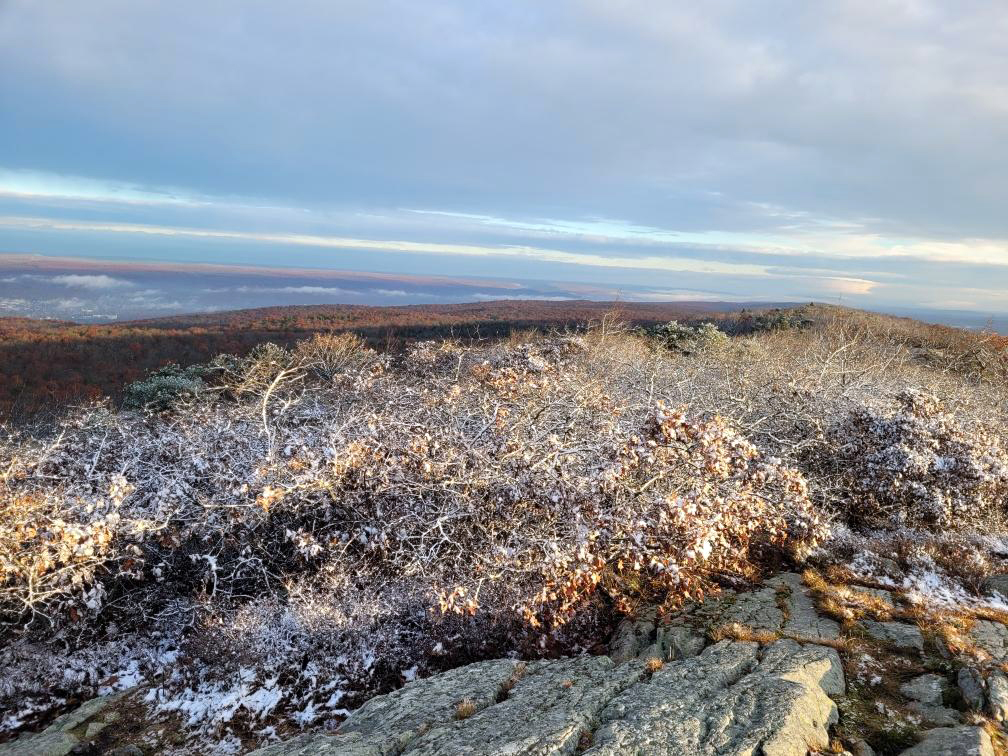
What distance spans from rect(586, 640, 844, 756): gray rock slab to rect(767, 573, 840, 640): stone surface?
0.51m

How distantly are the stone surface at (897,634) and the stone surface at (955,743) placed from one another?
157cm

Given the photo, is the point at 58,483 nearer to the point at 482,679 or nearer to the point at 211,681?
the point at 211,681

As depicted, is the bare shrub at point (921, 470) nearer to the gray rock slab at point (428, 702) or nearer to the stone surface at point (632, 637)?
the stone surface at point (632, 637)

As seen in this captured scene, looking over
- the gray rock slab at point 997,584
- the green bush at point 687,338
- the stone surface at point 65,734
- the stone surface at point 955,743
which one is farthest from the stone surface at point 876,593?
the green bush at point 687,338

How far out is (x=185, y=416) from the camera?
10.8 metres

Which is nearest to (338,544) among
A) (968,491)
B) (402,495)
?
(402,495)

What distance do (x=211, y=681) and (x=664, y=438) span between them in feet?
20.5

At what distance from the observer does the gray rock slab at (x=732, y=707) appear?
392 cm

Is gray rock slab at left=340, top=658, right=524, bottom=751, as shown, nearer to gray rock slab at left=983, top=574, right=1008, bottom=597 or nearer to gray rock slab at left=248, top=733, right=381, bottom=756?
gray rock slab at left=248, top=733, right=381, bottom=756

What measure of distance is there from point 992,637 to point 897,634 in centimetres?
89

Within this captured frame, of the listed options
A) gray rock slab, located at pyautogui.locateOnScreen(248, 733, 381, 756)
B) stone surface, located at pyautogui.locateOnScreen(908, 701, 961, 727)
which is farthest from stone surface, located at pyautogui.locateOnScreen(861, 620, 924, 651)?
gray rock slab, located at pyautogui.locateOnScreen(248, 733, 381, 756)

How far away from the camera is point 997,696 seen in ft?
14.5

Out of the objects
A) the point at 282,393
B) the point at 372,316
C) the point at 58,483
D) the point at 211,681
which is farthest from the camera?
the point at 372,316

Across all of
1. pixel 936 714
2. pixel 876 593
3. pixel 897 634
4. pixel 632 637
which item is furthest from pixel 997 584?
pixel 632 637
